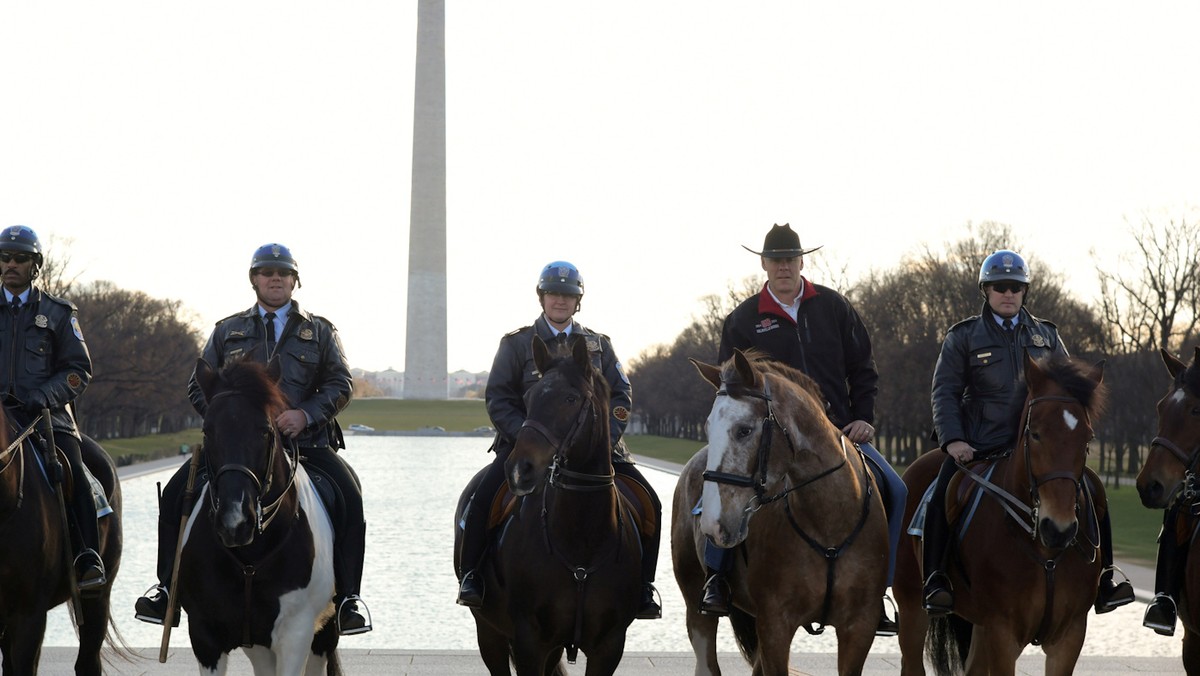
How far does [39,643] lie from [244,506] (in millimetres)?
2692

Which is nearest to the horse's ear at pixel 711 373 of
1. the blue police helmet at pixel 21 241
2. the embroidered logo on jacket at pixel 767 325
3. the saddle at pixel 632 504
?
the saddle at pixel 632 504

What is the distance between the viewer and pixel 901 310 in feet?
198

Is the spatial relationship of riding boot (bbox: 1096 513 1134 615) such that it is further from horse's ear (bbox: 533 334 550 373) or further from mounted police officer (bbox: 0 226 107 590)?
mounted police officer (bbox: 0 226 107 590)

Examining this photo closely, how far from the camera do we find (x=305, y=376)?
9.69m

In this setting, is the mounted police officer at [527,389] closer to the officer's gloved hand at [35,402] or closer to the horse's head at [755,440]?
the horse's head at [755,440]

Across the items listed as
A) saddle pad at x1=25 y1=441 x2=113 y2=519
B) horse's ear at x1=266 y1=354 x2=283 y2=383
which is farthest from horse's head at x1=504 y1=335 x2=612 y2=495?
A: saddle pad at x1=25 y1=441 x2=113 y2=519

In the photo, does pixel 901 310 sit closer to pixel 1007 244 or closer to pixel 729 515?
pixel 1007 244

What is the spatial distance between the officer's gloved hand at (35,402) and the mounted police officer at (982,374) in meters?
6.15

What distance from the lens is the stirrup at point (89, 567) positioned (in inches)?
383

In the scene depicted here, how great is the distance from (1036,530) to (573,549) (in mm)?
2855

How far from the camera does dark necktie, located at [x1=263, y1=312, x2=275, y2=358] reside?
31.4 ft

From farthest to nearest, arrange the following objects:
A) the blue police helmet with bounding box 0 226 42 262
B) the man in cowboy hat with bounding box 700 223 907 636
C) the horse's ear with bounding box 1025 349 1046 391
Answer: the man in cowboy hat with bounding box 700 223 907 636, the blue police helmet with bounding box 0 226 42 262, the horse's ear with bounding box 1025 349 1046 391

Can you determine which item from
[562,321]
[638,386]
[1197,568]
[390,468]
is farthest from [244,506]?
[638,386]

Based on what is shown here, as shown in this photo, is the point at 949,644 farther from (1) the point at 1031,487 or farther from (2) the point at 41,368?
(2) the point at 41,368
